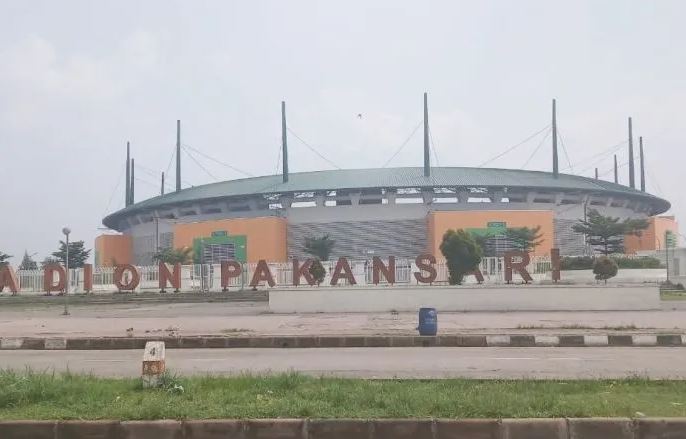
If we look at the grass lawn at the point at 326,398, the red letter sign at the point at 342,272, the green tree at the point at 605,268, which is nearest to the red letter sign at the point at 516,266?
the green tree at the point at 605,268

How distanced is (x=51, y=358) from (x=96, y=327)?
20.6 feet

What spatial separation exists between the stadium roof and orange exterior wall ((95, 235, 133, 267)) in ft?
10.6

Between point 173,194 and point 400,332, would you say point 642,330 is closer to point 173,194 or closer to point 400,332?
point 400,332

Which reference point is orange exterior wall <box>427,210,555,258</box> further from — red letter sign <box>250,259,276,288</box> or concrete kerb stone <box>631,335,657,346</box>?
concrete kerb stone <box>631,335,657,346</box>

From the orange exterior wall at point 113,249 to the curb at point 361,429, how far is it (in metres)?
70.2

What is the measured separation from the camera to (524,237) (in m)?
52.0

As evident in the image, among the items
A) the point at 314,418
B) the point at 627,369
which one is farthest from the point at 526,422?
the point at 627,369

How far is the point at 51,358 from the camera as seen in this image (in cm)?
1197

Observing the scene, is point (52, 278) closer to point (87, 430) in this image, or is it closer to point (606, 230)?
point (87, 430)

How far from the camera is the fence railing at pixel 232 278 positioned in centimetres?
3322

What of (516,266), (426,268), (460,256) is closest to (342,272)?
(426,268)

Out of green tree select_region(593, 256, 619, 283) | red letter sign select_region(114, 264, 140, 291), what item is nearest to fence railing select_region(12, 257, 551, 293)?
red letter sign select_region(114, 264, 140, 291)

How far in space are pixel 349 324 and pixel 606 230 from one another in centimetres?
3778

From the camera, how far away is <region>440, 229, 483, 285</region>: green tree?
2970cm
